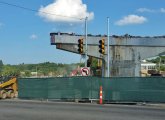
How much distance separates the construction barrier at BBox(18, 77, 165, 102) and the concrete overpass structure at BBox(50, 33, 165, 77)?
60.6 ft

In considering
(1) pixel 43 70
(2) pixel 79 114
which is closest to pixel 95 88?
(2) pixel 79 114

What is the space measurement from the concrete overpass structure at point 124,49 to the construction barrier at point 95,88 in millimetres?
18460

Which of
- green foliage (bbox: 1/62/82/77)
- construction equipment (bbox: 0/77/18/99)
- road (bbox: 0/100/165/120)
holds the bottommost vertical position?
road (bbox: 0/100/165/120)

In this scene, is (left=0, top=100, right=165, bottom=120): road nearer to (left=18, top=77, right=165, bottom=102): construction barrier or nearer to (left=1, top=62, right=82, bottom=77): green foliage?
(left=18, top=77, right=165, bottom=102): construction barrier

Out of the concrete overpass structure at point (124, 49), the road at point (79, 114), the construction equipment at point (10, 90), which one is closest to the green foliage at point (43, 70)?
the concrete overpass structure at point (124, 49)

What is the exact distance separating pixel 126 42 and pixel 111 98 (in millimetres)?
24836

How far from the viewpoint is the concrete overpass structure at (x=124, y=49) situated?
A: 5191cm

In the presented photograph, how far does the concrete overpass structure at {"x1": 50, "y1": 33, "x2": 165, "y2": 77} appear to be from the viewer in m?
51.9

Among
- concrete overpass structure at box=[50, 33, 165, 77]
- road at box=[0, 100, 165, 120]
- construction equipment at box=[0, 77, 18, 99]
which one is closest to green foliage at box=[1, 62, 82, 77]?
concrete overpass structure at box=[50, 33, 165, 77]

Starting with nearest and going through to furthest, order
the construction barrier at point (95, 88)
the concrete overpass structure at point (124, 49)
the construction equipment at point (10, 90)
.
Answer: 1. the construction barrier at point (95, 88)
2. the construction equipment at point (10, 90)
3. the concrete overpass structure at point (124, 49)

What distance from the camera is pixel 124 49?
53250mm

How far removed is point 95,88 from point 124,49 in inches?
952

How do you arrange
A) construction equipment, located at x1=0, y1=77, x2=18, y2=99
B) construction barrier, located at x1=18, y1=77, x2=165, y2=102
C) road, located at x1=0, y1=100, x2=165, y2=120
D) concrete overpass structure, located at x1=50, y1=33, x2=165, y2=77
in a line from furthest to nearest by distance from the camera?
concrete overpass structure, located at x1=50, y1=33, x2=165, y2=77 < construction equipment, located at x1=0, y1=77, x2=18, y2=99 < construction barrier, located at x1=18, y1=77, x2=165, y2=102 < road, located at x1=0, y1=100, x2=165, y2=120

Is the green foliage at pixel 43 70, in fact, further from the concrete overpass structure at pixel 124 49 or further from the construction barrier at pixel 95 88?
the construction barrier at pixel 95 88
